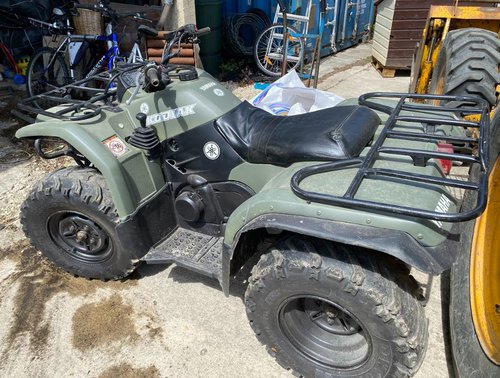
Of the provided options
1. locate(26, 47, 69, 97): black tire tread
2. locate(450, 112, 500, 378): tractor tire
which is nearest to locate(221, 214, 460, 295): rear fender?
locate(450, 112, 500, 378): tractor tire

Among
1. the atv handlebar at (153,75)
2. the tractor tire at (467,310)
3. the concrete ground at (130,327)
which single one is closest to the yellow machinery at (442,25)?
the tractor tire at (467,310)

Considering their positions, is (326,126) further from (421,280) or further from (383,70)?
(383,70)

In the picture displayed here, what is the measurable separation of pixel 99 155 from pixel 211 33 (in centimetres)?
589

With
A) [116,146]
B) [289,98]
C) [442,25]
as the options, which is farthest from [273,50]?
[116,146]

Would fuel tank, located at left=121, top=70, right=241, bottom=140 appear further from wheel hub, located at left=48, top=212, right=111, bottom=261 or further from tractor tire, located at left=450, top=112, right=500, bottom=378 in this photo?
tractor tire, located at left=450, top=112, right=500, bottom=378

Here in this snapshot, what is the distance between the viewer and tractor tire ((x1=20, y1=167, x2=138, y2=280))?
254cm

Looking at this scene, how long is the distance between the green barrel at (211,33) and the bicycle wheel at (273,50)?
0.79m

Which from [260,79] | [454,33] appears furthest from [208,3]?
[454,33]

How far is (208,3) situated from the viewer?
736 cm

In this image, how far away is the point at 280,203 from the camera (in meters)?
1.80

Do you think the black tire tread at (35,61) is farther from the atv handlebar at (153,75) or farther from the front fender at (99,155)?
the atv handlebar at (153,75)

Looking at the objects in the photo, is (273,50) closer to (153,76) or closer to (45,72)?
(45,72)

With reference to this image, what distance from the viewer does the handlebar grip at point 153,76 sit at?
7.37ft

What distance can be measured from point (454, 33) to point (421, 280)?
255 cm
